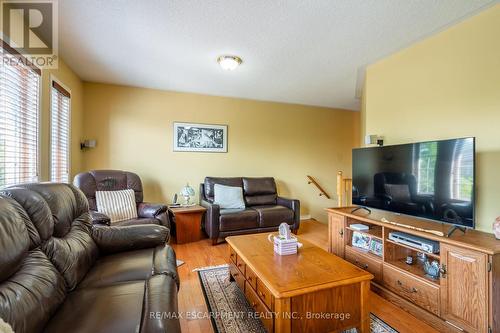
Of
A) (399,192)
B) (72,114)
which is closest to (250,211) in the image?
(399,192)

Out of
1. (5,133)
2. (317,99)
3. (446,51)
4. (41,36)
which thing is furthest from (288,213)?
(41,36)

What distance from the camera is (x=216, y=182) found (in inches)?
157

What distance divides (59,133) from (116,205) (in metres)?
1.11

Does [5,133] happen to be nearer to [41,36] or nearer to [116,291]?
[41,36]

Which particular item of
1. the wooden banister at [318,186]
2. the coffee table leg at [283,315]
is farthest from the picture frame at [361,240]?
the wooden banister at [318,186]

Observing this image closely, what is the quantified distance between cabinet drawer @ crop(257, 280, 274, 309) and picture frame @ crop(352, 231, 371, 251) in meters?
1.29

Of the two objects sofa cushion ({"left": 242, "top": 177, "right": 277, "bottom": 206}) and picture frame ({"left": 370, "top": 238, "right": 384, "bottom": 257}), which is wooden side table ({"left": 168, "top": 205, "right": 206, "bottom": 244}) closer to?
sofa cushion ({"left": 242, "top": 177, "right": 277, "bottom": 206})

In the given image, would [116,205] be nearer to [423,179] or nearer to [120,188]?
[120,188]

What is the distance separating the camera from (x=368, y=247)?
91.9 inches

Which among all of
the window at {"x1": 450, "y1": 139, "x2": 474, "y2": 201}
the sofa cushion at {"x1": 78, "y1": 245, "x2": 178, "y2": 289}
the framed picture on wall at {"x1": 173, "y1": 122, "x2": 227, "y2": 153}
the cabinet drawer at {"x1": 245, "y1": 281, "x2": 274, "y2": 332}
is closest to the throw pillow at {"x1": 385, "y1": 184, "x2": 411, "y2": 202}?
the window at {"x1": 450, "y1": 139, "x2": 474, "y2": 201}

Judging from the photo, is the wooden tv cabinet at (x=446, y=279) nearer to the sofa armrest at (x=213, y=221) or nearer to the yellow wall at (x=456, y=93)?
→ the yellow wall at (x=456, y=93)

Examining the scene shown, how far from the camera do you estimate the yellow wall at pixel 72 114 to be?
2.45 meters

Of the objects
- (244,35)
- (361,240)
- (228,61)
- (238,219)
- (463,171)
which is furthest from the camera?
(238,219)
